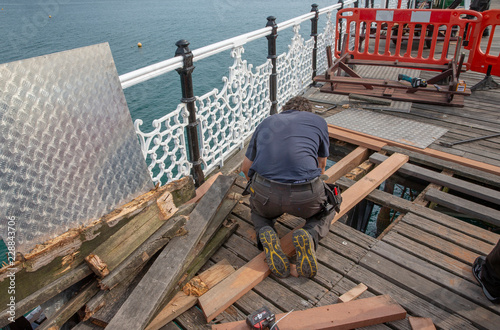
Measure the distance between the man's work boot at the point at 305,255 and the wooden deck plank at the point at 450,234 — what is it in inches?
54.1

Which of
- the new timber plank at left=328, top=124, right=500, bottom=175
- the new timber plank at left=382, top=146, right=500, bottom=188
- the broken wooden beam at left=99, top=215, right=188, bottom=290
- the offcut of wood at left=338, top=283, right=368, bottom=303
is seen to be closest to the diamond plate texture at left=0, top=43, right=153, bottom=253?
the broken wooden beam at left=99, top=215, right=188, bottom=290

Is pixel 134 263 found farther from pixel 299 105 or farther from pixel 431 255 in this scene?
pixel 431 255

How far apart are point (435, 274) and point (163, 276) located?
7.84ft

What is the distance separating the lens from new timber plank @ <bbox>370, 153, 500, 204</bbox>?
4.16 meters

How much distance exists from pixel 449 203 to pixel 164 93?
14.2m

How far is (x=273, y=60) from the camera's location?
6.31m

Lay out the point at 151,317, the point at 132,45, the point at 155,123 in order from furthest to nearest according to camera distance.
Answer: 1. the point at 132,45
2. the point at 155,123
3. the point at 151,317

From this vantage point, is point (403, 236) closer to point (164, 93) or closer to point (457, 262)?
point (457, 262)

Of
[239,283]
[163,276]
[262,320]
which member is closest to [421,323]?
[262,320]

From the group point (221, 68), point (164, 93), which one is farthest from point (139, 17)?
point (164, 93)

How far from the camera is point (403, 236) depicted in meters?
3.63

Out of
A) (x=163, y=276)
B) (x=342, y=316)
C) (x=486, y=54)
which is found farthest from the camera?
(x=486, y=54)

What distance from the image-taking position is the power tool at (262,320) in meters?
2.57

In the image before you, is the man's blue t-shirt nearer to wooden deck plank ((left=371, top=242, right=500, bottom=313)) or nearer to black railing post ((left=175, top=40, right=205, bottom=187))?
wooden deck plank ((left=371, top=242, right=500, bottom=313))
